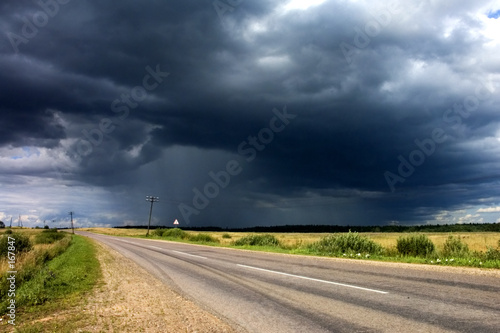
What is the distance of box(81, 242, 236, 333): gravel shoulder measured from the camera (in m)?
5.64

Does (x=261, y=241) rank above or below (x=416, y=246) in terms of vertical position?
below

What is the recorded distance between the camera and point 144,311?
681cm

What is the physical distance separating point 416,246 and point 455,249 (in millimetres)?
2251

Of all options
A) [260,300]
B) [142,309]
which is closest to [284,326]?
[260,300]

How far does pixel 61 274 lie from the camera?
451 inches

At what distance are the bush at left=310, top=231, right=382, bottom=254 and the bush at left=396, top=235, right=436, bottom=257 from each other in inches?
52.2

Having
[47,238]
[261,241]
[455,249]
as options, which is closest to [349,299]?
[455,249]

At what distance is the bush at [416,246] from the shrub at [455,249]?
75cm

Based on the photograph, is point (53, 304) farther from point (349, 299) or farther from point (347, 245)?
point (347, 245)

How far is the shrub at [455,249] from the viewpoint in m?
16.1

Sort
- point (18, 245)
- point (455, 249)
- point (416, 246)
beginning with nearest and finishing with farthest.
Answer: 1. point (455, 249)
2. point (416, 246)
3. point (18, 245)

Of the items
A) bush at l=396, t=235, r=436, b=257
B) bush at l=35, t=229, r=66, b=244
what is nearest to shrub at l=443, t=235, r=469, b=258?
bush at l=396, t=235, r=436, b=257

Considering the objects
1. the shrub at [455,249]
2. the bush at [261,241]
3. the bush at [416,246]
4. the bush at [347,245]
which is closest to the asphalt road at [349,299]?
the shrub at [455,249]

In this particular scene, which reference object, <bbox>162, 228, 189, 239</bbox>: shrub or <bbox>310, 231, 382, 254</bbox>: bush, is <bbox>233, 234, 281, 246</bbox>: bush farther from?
<bbox>162, 228, 189, 239</bbox>: shrub
